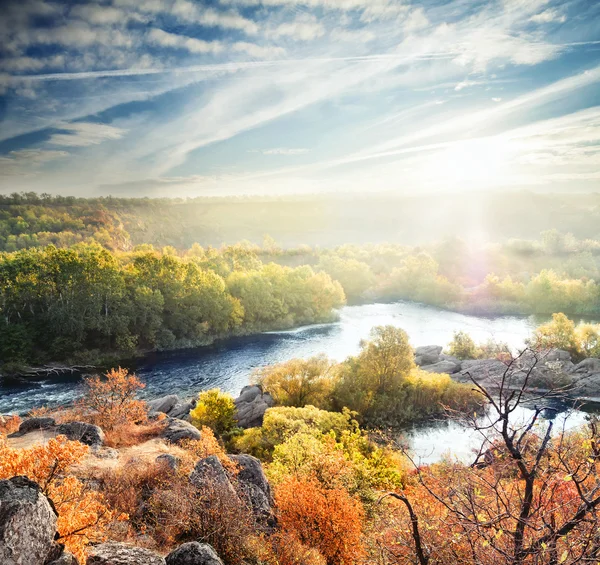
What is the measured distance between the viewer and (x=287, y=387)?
44.3 metres

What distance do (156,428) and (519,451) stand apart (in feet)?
93.4

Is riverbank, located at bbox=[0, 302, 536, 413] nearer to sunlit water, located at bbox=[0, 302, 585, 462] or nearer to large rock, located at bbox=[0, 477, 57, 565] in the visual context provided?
sunlit water, located at bbox=[0, 302, 585, 462]

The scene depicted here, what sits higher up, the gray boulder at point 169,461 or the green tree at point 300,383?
the gray boulder at point 169,461

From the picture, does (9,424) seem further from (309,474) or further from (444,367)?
(444,367)

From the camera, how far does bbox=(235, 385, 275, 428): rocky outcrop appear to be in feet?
136

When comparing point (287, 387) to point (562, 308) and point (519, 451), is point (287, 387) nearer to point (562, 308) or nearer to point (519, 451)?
point (519, 451)

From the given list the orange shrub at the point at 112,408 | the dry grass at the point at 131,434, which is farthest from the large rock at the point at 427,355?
the orange shrub at the point at 112,408

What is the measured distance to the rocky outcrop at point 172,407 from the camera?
138 ft

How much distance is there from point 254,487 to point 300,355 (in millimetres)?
46865

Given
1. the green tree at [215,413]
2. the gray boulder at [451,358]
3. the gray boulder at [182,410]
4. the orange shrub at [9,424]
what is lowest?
the gray boulder at [451,358]

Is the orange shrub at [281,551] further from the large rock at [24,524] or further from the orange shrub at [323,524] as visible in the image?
the large rock at [24,524]

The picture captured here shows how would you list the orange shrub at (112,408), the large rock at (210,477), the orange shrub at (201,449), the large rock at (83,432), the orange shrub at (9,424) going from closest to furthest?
the large rock at (210,477), the orange shrub at (201,449), the large rock at (83,432), the orange shrub at (9,424), the orange shrub at (112,408)

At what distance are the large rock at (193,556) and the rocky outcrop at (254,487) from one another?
6.63 meters

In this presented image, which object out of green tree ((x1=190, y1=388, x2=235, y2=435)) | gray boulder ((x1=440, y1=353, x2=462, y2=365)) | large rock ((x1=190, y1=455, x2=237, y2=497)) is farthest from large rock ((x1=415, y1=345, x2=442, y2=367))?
large rock ((x1=190, y1=455, x2=237, y2=497))
